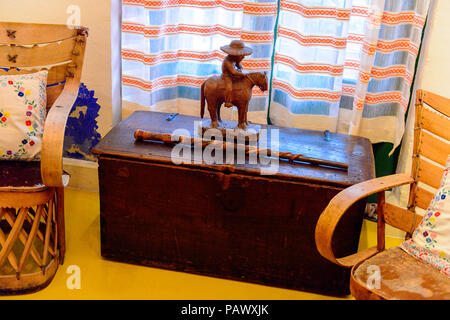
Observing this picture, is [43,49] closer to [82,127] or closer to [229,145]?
[82,127]

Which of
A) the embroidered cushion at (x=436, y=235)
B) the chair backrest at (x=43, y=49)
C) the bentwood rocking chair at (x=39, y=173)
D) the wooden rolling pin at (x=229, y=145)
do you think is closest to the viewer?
the embroidered cushion at (x=436, y=235)

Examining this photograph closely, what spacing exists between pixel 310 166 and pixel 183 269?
718mm

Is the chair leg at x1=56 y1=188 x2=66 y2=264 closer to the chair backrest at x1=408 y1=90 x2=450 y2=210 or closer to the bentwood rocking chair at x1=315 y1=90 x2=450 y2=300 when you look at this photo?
the bentwood rocking chair at x1=315 y1=90 x2=450 y2=300

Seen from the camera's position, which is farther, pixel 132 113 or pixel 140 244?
pixel 132 113

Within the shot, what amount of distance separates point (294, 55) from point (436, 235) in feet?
3.80

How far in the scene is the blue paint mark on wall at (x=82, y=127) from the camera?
106 inches

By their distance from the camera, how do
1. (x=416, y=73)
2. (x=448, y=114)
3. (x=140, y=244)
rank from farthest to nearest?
(x=416, y=73), (x=140, y=244), (x=448, y=114)

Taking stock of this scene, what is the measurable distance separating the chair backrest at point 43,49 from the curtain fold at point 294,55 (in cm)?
36

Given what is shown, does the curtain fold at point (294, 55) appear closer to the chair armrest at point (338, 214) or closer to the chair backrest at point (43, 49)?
the chair backrest at point (43, 49)

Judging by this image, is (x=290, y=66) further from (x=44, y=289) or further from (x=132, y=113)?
(x=44, y=289)

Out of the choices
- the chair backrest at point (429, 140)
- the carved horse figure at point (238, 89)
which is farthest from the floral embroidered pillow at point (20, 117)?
the chair backrest at point (429, 140)

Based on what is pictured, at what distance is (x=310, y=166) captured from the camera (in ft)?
6.80

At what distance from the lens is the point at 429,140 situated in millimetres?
1836

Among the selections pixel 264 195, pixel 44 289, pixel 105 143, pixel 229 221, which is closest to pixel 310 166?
pixel 264 195
